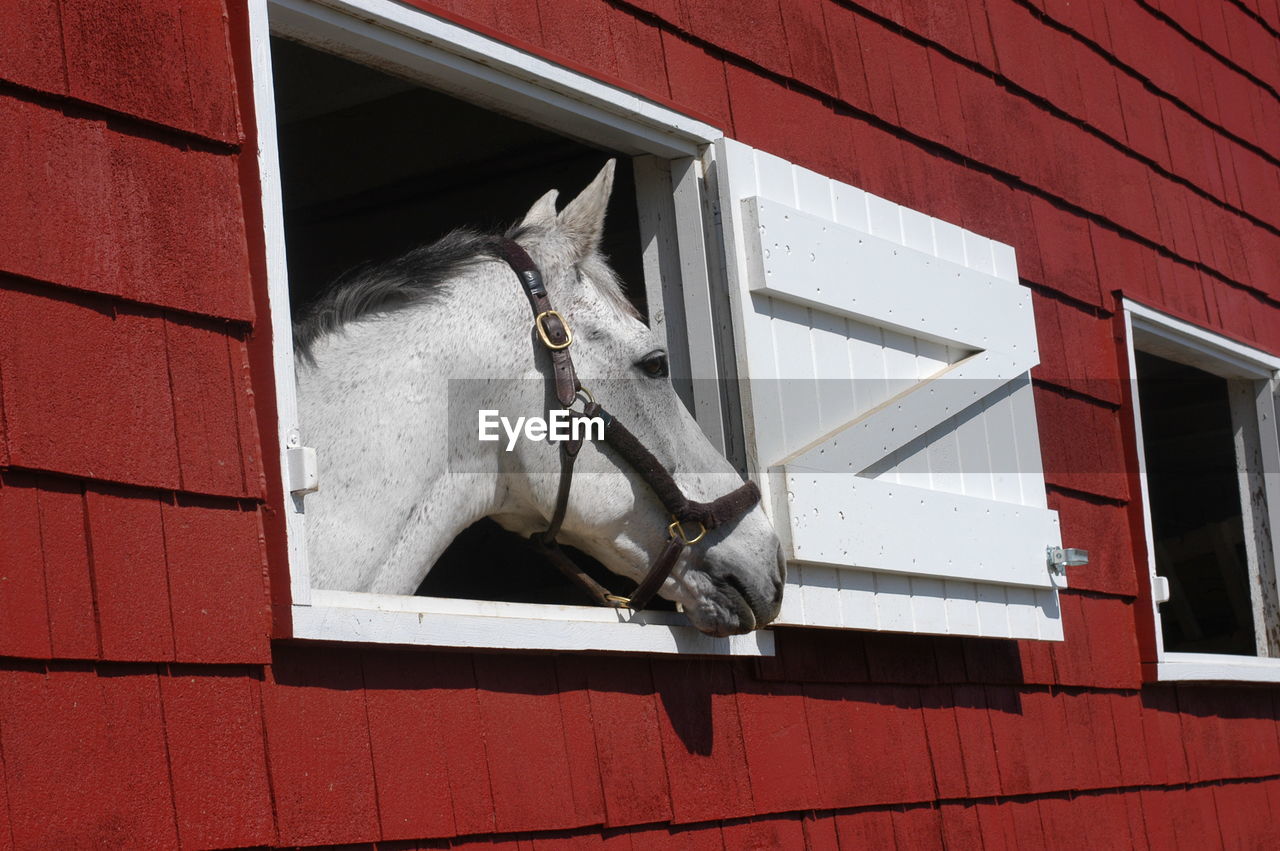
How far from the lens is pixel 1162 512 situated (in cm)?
737

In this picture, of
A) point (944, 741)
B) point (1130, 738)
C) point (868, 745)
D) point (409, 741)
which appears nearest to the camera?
point (409, 741)

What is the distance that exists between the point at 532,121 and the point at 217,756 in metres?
1.49

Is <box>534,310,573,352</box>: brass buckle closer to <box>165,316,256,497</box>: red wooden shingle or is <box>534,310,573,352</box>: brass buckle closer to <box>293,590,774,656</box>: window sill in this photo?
<box>293,590,774,656</box>: window sill

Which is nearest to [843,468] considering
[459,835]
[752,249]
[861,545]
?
[861,545]

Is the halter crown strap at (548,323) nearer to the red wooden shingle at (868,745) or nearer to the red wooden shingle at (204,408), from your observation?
the red wooden shingle at (204,408)

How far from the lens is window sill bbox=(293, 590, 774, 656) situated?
6.91 feet

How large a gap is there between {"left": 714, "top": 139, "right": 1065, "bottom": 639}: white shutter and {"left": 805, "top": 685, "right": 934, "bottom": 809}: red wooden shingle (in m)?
0.21

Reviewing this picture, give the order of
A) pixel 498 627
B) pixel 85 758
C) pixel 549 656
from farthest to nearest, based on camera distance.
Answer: pixel 549 656 → pixel 498 627 → pixel 85 758

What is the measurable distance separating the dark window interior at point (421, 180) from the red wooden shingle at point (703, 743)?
4.01 feet

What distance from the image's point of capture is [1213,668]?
4570 mm

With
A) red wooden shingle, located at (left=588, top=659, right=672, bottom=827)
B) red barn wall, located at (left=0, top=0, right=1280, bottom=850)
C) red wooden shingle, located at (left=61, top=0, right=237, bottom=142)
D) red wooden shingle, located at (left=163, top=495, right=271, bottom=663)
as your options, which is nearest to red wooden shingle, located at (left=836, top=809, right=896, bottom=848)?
red barn wall, located at (left=0, top=0, right=1280, bottom=850)

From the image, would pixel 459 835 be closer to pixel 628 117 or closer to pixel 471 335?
pixel 471 335

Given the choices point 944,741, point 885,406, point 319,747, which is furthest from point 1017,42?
point 319,747

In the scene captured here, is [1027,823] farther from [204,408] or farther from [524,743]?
[204,408]
